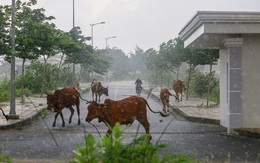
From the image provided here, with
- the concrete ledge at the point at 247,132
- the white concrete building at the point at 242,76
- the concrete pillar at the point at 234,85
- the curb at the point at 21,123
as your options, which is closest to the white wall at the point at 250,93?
the white concrete building at the point at 242,76

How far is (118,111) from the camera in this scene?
388 inches

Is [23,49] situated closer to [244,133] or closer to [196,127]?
[196,127]

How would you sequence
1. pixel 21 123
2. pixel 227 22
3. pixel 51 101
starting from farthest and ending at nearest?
pixel 21 123 → pixel 51 101 → pixel 227 22

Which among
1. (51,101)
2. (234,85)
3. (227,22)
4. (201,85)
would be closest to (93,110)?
(51,101)

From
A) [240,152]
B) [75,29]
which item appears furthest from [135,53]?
[240,152]

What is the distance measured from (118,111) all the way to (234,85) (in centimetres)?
510

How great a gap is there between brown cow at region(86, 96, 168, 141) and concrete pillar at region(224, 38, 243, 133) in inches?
164

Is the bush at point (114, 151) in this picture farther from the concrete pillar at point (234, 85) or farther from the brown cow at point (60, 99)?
the brown cow at point (60, 99)

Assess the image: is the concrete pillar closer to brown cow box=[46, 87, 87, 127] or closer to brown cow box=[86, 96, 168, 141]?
brown cow box=[86, 96, 168, 141]

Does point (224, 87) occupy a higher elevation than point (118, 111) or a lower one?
higher

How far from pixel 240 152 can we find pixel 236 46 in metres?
4.40

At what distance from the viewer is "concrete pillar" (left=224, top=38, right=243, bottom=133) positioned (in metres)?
13.5

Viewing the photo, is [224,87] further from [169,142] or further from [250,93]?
[169,142]

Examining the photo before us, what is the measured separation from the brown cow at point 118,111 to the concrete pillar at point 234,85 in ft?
13.7
